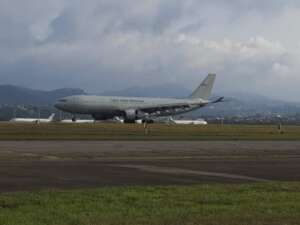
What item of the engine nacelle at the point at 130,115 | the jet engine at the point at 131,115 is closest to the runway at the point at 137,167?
the jet engine at the point at 131,115

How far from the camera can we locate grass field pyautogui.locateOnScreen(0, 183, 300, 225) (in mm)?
11727

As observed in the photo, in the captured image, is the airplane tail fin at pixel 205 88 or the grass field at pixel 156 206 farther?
the airplane tail fin at pixel 205 88

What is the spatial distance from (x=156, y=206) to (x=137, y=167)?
11.7 m

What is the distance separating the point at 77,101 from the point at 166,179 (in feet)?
278

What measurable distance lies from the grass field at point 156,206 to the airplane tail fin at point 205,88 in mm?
102182

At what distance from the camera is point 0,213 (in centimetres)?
1232

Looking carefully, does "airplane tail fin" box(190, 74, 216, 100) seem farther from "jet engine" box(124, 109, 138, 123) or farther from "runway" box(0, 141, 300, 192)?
"runway" box(0, 141, 300, 192)

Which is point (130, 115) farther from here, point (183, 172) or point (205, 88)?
point (183, 172)

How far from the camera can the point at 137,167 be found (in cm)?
2514

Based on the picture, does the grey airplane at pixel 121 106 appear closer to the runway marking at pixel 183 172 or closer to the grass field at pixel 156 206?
the runway marking at pixel 183 172

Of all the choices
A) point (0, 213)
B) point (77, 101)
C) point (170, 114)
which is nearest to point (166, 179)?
point (0, 213)

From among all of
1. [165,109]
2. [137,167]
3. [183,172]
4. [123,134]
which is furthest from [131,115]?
[183,172]

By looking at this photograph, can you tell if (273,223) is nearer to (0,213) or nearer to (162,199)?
(162,199)

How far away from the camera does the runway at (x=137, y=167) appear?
19.6 meters
